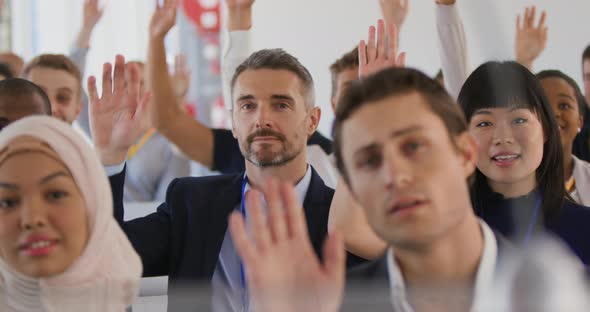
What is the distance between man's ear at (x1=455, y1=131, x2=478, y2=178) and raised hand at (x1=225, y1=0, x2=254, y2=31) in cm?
38

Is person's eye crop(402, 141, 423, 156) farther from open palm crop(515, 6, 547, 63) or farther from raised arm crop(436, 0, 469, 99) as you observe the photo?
open palm crop(515, 6, 547, 63)

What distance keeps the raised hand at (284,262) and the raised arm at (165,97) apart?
376mm

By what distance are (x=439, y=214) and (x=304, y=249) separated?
102 mm

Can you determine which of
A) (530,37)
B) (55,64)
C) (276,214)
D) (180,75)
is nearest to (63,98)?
(55,64)

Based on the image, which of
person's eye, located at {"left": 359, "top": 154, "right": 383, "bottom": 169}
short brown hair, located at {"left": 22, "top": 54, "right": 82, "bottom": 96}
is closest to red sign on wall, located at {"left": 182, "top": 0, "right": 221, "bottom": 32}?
short brown hair, located at {"left": 22, "top": 54, "right": 82, "bottom": 96}

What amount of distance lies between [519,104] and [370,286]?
338 millimetres

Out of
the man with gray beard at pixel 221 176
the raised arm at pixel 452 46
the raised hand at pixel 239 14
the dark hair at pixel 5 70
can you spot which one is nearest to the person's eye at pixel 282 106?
the man with gray beard at pixel 221 176

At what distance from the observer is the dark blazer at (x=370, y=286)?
1.87 ft

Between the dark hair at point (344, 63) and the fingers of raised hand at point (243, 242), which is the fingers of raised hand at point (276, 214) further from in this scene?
the dark hair at point (344, 63)

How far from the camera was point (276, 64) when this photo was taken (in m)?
0.97

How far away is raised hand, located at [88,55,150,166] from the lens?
2.73ft

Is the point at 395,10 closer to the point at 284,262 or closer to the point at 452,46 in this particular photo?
the point at 452,46

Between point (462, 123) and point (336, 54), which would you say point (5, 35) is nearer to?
point (336, 54)

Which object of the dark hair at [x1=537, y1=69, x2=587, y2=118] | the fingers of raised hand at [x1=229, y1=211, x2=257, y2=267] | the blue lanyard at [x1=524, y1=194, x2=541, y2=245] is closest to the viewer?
the fingers of raised hand at [x1=229, y1=211, x2=257, y2=267]
